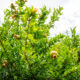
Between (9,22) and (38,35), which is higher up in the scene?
(9,22)

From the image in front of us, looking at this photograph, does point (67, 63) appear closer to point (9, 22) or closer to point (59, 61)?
point (59, 61)

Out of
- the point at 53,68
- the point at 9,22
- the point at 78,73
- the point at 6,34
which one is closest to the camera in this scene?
the point at 53,68

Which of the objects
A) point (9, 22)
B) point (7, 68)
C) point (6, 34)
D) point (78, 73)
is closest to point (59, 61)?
point (78, 73)

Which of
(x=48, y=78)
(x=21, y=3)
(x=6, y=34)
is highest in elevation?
(x=21, y=3)

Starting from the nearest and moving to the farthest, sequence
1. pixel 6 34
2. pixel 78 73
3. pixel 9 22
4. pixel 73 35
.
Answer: pixel 78 73
pixel 73 35
pixel 6 34
pixel 9 22

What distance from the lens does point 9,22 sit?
2812 millimetres

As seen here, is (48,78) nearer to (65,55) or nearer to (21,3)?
(65,55)

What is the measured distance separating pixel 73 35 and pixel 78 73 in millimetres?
610

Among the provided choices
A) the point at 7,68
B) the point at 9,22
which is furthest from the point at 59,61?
the point at 9,22

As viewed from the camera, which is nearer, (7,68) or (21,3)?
(7,68)

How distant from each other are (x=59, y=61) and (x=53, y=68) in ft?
0.40

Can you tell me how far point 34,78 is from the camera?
1.73 metres

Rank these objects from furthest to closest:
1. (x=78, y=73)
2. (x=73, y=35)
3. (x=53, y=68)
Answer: (x=73, y=35), (x=78, y=73), (x=53, y=68)

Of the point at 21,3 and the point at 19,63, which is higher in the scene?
the point at 21,3
